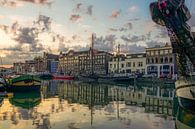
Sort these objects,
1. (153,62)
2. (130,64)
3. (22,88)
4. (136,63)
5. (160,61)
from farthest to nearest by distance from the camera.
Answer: (130,64)
(136,63)
(153,62)
(160,61)
(22,88)

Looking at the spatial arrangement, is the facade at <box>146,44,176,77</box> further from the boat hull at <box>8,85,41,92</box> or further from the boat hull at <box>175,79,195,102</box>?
the boat hull at <box>175,79,195,102</box>

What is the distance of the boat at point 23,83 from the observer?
57781 mm

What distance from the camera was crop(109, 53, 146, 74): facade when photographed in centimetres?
15112

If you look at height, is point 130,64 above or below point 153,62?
below

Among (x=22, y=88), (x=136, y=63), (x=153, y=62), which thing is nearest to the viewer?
(x=22, y=88)

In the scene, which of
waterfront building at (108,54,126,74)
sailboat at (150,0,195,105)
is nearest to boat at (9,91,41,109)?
sailboat at (150,0,195,105)

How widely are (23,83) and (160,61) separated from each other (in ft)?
292

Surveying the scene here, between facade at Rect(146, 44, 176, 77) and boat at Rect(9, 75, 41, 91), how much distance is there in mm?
81632

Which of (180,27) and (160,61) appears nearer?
(180,27)

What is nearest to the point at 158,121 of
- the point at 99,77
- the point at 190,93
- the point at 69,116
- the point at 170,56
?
the point at 190,93

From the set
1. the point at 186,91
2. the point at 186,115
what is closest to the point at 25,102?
the point at 186,91

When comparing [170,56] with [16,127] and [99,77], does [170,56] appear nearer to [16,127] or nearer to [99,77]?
[99,77]

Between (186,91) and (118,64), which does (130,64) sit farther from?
(186,91)

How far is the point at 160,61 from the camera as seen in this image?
13762 cm
